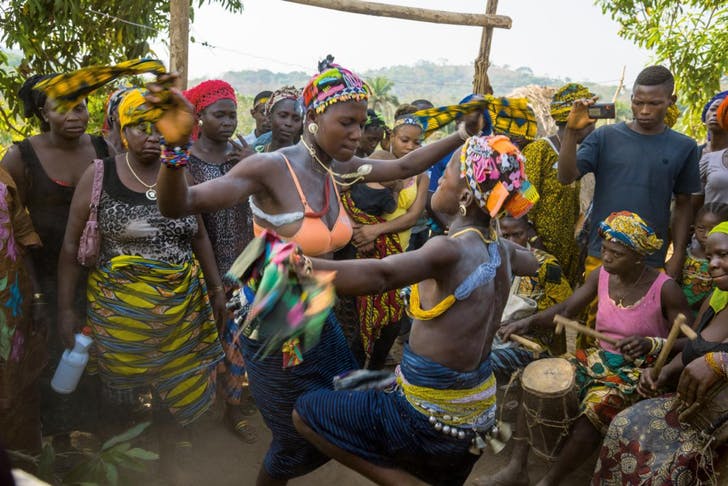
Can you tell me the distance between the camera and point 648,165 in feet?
13.7

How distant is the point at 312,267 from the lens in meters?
1.87

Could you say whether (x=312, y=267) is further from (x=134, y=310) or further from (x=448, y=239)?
(x=134, y=310)

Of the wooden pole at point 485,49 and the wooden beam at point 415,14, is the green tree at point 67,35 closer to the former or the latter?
the wooden beam at point 415,14

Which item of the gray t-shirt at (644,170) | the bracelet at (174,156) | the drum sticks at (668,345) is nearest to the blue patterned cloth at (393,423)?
the bracelet at (174,156)

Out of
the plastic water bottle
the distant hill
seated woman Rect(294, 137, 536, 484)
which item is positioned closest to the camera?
seated woman Rect(294, 137, 536, 484)

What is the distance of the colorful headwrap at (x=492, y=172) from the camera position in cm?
246

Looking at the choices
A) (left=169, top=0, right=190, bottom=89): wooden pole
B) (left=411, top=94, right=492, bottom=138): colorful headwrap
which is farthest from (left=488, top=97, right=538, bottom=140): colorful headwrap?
(left=169, top=0, right=190, bottom=89): wooden pole

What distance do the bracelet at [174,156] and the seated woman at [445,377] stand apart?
3.27ft

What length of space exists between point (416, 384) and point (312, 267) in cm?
83

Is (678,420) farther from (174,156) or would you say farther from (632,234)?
(174,156)

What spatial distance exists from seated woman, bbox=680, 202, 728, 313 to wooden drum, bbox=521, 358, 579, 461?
Answer: 113cm

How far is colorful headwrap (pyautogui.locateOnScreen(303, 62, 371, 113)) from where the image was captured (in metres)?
2.88

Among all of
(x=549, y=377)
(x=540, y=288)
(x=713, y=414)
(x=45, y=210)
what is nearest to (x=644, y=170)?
(x=540, y=288)

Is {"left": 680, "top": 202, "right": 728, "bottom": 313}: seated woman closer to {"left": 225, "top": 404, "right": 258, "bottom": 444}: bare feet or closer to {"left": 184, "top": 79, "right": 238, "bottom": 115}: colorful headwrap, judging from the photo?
{"left": 225, "top": 404, "right": 258, "bottom": 444}: bare feet
